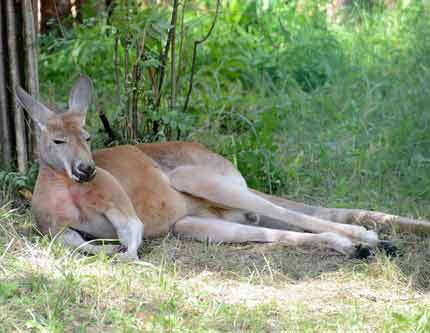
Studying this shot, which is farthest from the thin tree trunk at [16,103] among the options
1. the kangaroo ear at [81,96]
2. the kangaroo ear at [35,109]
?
the kangaroo ear at [35,109]

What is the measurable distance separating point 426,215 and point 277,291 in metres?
1.84

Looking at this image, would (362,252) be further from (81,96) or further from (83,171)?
(81,96)

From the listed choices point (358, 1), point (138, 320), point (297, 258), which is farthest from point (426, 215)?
point (358, 1)

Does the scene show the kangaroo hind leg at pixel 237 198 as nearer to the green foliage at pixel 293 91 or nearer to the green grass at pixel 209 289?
the green grass at pixel 209 289

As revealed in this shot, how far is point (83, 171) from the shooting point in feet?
16.3

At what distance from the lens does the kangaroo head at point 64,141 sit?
16.4 feet

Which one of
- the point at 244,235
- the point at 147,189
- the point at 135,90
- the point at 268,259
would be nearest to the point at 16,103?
the point at 135,90

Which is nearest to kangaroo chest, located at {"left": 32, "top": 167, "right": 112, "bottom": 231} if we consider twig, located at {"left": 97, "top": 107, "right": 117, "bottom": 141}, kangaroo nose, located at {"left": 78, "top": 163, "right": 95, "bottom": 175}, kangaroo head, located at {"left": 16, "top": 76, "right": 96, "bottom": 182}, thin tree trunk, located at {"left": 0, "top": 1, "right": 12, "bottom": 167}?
kangaroo head, located at {"left": 16, "top": 76, "right": 96, "bottom": 182}

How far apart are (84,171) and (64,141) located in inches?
11.2

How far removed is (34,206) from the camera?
519cm

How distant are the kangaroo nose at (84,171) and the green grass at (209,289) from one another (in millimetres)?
433

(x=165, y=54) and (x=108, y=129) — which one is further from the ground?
(x=165, y=54)

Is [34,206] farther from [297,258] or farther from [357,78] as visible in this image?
[357,78]

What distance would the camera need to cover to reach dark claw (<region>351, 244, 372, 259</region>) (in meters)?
5.12
